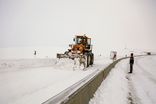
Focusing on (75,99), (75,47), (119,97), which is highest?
(75,47)

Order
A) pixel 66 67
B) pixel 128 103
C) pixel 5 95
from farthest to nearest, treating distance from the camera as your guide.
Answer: pixel 66 67 < pixel 5 95 < pixel 128 103

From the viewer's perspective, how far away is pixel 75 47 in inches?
1021

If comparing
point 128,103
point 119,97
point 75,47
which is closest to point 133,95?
point 119,97

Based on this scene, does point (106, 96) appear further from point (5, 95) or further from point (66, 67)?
point (66, 67)

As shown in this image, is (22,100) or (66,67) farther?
(66,67)

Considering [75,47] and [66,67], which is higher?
[75,47]

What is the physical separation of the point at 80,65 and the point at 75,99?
54.5ft

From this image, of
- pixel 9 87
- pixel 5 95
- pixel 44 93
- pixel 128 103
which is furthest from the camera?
pixel 9 87

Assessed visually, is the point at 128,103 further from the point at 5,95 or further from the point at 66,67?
the point at 66,67

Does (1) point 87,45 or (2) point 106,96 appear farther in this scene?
(1) point 87,45

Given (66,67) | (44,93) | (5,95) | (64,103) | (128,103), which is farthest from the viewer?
(66,67)

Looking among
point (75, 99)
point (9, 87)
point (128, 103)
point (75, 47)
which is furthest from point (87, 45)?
point (75, 99)

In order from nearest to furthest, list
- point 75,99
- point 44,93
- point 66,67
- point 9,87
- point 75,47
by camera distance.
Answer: point 75,99, point 44,93, point 9,87, point 66,67, point 75,47

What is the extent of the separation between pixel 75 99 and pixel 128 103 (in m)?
3.55
